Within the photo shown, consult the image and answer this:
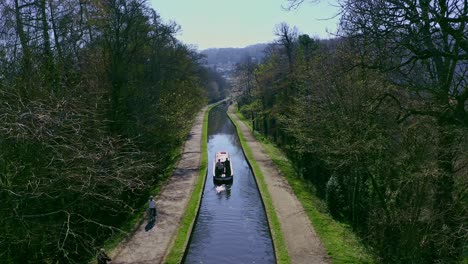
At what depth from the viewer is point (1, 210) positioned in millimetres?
10602

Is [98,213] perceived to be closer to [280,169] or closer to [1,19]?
[1,19]

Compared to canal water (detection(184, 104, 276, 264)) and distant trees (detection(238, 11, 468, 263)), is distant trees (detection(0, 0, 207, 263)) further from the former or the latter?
distant trees (detection(238, 11, 468, 263))

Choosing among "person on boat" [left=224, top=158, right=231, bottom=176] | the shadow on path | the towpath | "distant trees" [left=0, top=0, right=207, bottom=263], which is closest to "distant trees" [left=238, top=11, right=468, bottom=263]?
the towpath

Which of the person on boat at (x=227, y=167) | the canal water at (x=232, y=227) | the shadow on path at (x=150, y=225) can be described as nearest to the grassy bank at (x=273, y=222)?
the canal water at (x=232, y=227)

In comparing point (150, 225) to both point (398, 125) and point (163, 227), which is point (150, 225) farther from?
point (398, 125)

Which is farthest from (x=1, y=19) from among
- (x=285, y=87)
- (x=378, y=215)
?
(x=285, y=87)

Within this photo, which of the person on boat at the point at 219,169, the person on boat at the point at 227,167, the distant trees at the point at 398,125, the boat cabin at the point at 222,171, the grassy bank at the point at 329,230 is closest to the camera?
the distant trees at the point at 398,125

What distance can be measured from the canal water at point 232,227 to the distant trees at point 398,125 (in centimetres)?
438

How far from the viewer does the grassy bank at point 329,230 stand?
17109 mm

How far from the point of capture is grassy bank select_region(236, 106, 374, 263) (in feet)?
56.1

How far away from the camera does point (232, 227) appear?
74.7ft

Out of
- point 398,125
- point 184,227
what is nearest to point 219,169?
point 184,227

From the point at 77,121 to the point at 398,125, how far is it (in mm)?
10311

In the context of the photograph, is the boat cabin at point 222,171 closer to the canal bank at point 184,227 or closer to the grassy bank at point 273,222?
the canal bank at point 184,227
